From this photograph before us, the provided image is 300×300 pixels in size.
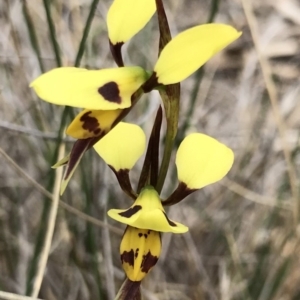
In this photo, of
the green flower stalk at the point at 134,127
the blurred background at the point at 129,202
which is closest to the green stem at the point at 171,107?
the green flower stalk at the point at 134,127

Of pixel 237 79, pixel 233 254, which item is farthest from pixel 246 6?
pixel 237 79

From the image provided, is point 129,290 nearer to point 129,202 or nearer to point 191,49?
point 191,49

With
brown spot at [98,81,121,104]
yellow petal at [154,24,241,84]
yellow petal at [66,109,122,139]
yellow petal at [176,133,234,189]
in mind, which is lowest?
yellow petal at [176,133,234,189]

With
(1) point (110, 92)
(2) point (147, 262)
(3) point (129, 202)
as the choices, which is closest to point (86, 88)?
(1) point (110, 92)

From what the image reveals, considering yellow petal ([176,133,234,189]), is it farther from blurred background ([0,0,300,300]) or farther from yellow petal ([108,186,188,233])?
blurred background ([0,0,300,300])

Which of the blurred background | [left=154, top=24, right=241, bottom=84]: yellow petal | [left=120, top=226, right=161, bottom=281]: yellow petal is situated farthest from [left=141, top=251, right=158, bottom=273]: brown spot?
the blurred background

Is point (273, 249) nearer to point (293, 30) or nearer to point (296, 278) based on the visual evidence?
point (296, 278)
